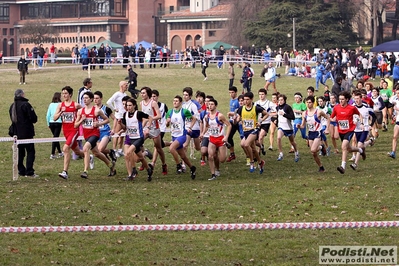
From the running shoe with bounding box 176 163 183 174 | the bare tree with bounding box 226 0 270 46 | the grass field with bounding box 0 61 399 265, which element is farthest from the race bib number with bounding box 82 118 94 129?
the bare tree with bounding box 226 0 270 46

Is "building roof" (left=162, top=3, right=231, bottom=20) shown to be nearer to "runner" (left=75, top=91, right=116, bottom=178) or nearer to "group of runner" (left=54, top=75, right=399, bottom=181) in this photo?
"group of runner" (left=54, top=75, right=399, bottom=181)

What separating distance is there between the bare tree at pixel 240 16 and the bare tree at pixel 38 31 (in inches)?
1318

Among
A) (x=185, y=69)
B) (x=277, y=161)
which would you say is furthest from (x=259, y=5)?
(x=277, y=161)

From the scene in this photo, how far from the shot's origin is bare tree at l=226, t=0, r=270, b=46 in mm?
83062

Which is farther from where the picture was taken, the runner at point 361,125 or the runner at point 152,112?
the runner at point 361,125

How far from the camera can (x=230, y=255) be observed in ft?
35.5

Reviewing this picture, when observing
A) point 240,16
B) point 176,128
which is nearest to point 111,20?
point 240,16

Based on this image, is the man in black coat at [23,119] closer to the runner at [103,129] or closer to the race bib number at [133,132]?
the runner at [103,129]

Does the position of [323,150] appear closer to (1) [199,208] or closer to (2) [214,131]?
(2) [214,131]

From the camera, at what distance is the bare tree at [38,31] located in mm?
109562

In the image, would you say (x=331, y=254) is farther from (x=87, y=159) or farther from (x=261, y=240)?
(x=87, y=159)

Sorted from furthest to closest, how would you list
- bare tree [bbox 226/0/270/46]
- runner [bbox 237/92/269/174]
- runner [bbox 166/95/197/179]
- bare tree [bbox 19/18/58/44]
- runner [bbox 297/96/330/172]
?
bare tree [bbox 19/18/58/44] < bare tree [bbox 226/0/270/46] < runner [bbox 297/96/330/172] < runner [bbox 237/92/269/174] < runner [bbox 166/95/197/179]

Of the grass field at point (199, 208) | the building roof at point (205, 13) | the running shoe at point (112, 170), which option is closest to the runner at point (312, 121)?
Result: the grass field at point (199, 208)

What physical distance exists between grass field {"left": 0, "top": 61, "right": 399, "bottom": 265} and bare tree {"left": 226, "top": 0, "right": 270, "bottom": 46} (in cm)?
6151
